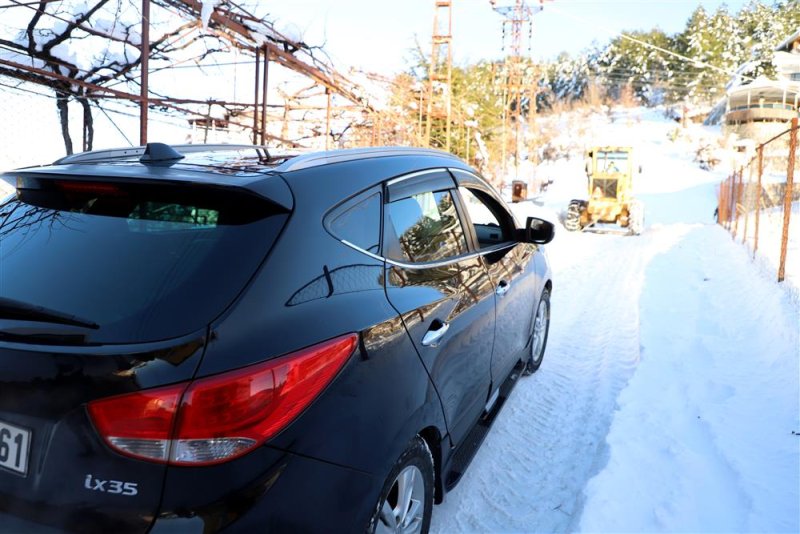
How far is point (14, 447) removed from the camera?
1498mm

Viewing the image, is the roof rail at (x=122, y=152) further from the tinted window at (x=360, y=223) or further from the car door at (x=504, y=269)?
the car door at (x=504, y=269)

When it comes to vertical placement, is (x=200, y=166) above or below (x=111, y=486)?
above

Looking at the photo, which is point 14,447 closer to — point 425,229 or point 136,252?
point 136,252

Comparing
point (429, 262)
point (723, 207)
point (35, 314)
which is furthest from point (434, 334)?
point (723, 207)

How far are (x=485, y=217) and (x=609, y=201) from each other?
13.8 metres

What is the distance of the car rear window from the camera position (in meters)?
1.56

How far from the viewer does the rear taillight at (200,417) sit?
1.44m

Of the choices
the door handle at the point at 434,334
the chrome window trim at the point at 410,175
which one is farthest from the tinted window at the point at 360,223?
the door handle at the point at 434,334

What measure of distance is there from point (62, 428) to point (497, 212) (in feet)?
9.53

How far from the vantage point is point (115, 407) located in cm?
144

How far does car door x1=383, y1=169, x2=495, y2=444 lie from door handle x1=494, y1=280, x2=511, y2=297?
152 millimetres

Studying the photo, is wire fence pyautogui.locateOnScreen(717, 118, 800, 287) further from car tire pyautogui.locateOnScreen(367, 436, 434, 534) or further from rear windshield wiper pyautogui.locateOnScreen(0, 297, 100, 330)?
rear windshield wiper pyautogui.locateOnScreen(0, 297, 100, 330)

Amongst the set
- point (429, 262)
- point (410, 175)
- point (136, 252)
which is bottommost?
point (429, 262)

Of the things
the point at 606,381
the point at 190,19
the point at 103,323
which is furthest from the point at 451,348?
the point at 190,19
